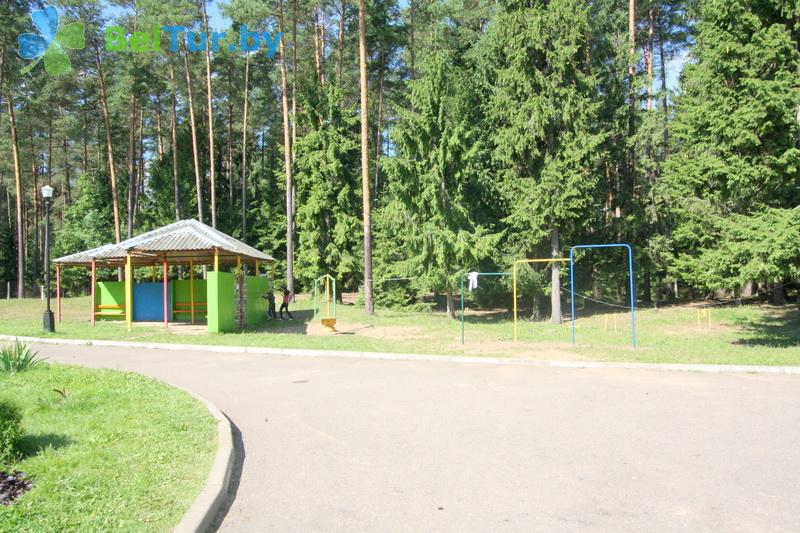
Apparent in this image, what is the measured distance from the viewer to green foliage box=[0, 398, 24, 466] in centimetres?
479

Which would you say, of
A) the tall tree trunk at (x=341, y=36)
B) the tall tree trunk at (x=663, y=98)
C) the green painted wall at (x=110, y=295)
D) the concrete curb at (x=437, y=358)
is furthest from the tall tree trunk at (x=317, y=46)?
the concrete curb at (x=437, y=358)

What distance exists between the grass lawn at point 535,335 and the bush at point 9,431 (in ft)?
31.2

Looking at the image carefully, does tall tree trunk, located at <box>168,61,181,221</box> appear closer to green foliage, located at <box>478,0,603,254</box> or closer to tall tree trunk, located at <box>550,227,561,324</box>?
green foliage, located at <box>478,0,603,254</box>

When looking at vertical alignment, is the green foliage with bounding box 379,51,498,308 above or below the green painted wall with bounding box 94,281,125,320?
above

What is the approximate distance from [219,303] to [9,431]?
14227mm

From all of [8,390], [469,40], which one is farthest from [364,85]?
[8,390]

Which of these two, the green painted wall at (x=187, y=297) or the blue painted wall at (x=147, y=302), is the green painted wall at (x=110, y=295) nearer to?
the blue painted wall at (x=147, y=302)

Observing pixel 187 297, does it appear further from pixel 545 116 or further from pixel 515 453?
pixel 515 453

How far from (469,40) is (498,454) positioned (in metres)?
29.6

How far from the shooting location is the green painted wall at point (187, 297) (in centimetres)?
2519

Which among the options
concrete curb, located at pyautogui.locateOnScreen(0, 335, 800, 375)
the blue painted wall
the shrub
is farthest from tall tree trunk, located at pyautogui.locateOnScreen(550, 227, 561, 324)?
the shrub

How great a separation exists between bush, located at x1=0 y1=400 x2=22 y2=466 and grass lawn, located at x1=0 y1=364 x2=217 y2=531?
0.39ft

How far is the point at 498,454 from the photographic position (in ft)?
18.0

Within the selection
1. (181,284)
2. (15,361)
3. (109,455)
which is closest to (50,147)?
(181,284)
